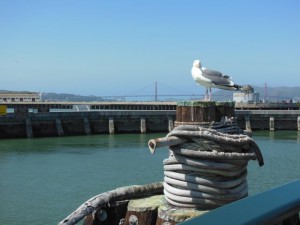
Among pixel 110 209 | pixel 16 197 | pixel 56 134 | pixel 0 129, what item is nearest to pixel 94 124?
pixel 56 134

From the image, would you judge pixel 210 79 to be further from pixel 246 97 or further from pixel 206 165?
pixel 246 97

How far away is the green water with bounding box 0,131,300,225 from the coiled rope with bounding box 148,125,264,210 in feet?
23.8

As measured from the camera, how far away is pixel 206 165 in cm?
430

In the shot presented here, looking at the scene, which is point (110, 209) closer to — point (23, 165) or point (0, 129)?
point (23, 165)

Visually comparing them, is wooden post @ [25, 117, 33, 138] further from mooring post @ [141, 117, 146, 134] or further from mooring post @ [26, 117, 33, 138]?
mooring post @ [141, 117, 146, 134]

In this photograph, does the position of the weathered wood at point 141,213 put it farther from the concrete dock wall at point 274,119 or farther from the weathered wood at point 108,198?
the concrete dock wall at point 274,119

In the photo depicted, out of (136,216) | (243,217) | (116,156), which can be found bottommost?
(116,156)

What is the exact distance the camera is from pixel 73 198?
13727 mm

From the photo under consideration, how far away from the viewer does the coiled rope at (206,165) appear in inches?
170

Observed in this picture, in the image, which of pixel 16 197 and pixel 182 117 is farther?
pixel 16 197

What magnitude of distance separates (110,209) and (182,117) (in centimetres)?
119

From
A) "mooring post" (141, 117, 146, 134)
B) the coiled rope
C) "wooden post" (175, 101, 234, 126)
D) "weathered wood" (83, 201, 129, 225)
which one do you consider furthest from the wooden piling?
the coiled rope

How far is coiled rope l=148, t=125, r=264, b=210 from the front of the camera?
14.1ft

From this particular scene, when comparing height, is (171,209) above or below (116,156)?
above
